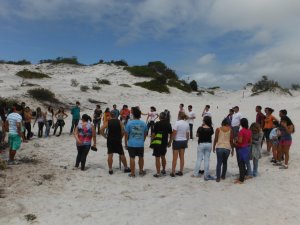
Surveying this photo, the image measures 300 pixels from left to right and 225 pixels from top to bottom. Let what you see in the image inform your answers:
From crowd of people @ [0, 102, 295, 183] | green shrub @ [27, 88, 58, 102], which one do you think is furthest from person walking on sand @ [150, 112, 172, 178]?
green shrub @ [27, 88, 58, 102]

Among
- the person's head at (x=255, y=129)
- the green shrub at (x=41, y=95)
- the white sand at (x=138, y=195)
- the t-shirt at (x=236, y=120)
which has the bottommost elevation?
the white sand at (x=138, y=195)

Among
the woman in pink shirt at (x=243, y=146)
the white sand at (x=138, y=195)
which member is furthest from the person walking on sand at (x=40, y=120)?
the woman in pink shirt at (x=243, y=146)

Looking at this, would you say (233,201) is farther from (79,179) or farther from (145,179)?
(79,179)

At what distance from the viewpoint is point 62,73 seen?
45594 mm

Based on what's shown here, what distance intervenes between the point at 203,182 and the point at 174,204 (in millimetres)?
2060

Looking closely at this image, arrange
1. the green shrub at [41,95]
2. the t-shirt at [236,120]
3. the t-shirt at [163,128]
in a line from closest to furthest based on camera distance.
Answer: the t-shirt at [163,128], the t-shirt at [236,120], the green shrub at [41,95]

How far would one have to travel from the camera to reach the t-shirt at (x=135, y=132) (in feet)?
33.8

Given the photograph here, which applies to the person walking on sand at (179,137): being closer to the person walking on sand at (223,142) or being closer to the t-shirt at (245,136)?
the person walking on sand at (223,142)

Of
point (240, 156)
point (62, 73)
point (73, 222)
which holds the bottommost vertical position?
point (73, 222)

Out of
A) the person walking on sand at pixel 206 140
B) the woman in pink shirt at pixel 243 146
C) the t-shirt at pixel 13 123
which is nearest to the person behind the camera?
the woman in pink shirt at pixel 243 146

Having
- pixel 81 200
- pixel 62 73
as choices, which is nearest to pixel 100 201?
pixel 81 200

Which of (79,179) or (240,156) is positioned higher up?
(240,156)

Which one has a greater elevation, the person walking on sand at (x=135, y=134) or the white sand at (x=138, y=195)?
the person walking on sand at (x=135, y=134)

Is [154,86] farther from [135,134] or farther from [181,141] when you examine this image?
[135,134]
